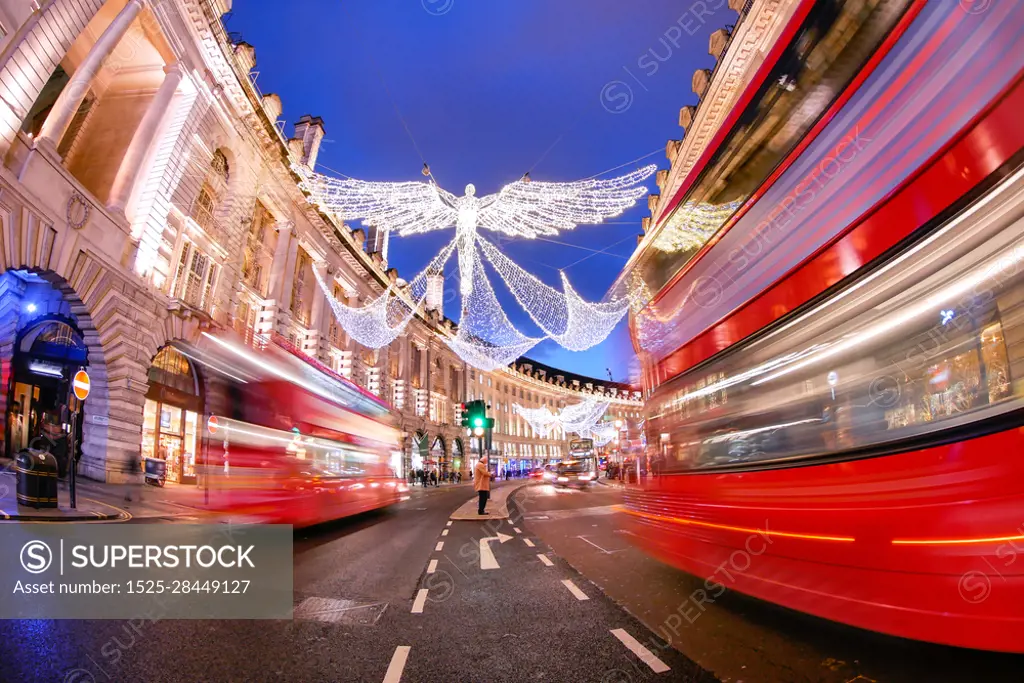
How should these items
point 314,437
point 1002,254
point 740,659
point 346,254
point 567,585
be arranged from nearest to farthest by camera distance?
point 1002,254 → point 740,659 → point 567,585 → point 314,437 → point 346,254

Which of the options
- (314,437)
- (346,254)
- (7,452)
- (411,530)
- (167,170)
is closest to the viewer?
(314,437)

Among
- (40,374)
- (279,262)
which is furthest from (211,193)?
(40,374)

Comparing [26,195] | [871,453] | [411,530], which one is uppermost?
[26,195]

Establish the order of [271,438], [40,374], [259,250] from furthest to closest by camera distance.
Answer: [259,250]
[40,374]
[271,438]

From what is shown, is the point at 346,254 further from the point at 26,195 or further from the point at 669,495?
the point at 669,495

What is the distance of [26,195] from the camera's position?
13148mm

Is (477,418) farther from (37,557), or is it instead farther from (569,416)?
(569,416)

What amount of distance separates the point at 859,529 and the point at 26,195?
18.4 m

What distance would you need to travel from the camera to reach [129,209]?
18.4 m

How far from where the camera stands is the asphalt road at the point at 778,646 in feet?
11.1

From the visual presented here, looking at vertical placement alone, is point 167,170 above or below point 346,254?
below

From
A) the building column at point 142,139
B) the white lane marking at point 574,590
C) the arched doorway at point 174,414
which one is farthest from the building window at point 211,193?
the white lane marking at point 574,590

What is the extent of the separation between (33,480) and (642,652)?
40.6 feet

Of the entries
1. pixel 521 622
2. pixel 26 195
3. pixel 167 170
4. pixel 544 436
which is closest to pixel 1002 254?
pixel 521 622
